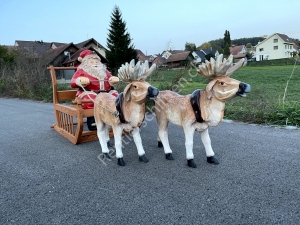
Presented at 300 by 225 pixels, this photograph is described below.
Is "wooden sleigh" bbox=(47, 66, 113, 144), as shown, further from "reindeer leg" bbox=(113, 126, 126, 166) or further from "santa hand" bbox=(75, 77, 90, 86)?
"reindeer leg" bbox=(113, 126, 126, 166)

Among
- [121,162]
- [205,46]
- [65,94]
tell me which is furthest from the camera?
[205,46]

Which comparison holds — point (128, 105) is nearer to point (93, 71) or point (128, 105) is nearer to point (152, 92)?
point (152, 92)

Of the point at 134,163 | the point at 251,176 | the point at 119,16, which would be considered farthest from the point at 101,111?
the point at 119,16

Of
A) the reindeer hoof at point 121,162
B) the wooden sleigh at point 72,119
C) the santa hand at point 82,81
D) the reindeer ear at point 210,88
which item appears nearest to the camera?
the reindeer ear at point 210,88

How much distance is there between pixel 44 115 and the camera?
21.1 feet

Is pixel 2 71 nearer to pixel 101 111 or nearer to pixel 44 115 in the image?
pixel 44 115

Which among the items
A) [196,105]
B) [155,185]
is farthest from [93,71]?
[155,185]

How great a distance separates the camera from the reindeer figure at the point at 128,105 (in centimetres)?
241

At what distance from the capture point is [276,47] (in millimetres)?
45562

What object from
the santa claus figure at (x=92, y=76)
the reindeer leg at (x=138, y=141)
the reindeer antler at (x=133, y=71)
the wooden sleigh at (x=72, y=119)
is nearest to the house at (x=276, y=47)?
the santa claus figure at (x=92, y=76)

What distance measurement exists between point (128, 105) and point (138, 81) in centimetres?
33

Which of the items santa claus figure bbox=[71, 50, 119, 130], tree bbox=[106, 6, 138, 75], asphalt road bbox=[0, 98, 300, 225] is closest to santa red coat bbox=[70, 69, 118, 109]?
santa claus figure bbox=[71, 50, 119, 130]

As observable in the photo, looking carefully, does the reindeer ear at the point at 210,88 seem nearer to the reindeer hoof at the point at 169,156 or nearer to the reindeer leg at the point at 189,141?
the reindeer leg at the point at 189,141

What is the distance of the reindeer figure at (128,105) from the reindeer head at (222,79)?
0.54 meters
